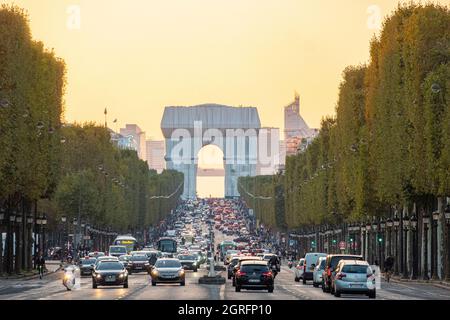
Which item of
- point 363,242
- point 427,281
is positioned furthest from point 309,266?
point 363,242

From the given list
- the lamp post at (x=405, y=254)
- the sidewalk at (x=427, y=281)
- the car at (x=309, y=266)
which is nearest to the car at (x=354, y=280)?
the sidewalk at (x=427, y=281)

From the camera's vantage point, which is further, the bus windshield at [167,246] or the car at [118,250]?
the bus windshield at [167,246]

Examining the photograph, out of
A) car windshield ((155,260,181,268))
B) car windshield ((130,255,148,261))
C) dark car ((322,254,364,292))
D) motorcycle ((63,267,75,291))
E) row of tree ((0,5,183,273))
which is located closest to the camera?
dark car ((322,254,364,292))

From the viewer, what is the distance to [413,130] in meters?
104

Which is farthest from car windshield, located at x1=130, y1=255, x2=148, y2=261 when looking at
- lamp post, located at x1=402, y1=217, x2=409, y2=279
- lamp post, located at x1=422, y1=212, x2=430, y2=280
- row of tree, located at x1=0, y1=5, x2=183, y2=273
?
lamp post, located at x1=422, y1=212, x2=430, y2=280

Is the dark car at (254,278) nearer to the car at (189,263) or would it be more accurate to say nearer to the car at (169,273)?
the car at (169,273)

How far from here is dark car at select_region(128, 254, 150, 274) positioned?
126625 millimetres

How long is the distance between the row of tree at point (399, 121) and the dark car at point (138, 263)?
20.2 metres

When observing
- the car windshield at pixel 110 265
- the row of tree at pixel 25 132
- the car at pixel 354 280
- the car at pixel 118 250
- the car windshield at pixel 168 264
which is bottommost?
the car at pixel 354 280

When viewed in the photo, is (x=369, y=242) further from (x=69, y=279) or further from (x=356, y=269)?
(x=356, y=269)

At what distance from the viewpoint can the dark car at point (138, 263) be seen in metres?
127

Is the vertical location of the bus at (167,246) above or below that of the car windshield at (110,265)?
above

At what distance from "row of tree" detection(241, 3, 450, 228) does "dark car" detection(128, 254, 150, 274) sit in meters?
20.2

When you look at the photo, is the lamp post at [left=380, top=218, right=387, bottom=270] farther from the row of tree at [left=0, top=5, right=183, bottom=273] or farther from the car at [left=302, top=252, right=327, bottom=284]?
the car at [left=302, top=252, right=327, bottom=284]
